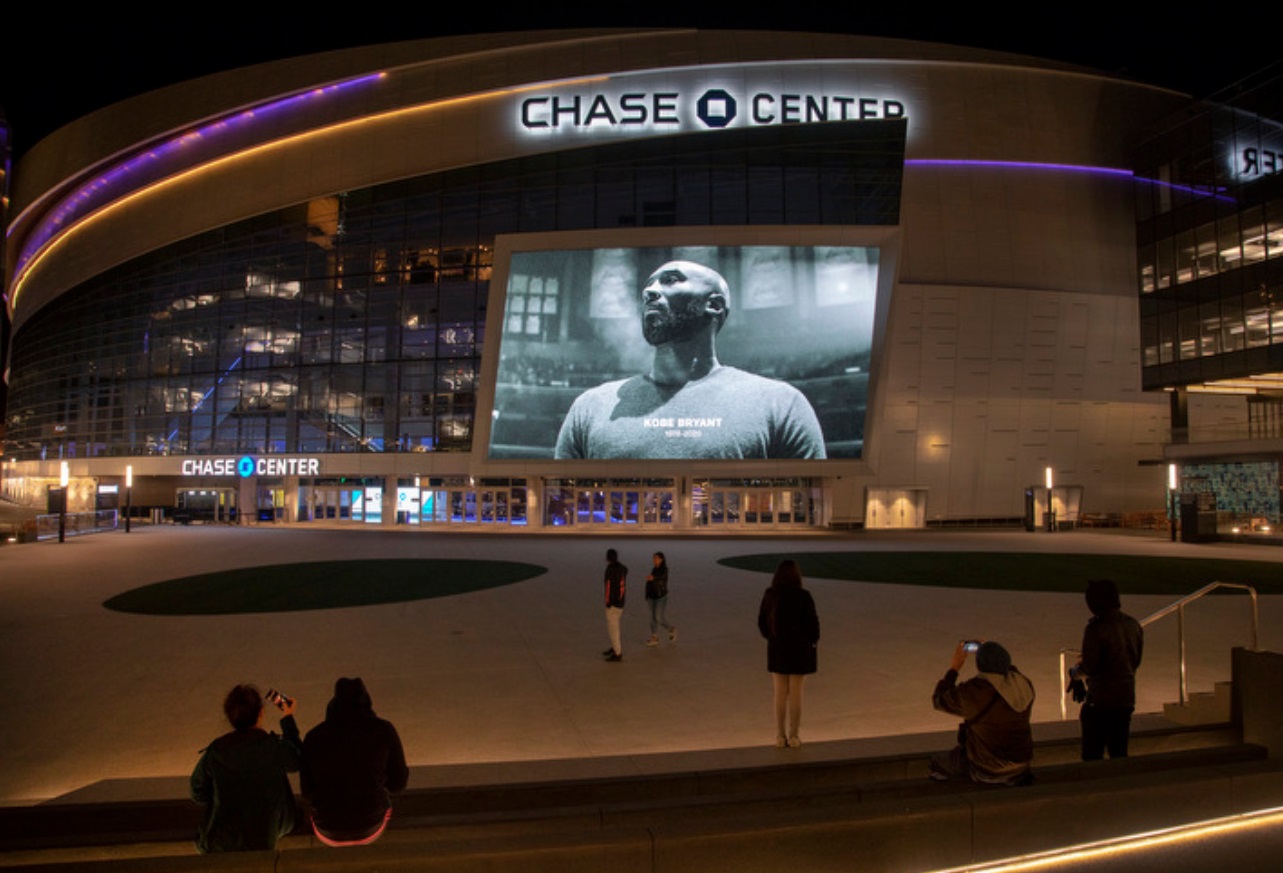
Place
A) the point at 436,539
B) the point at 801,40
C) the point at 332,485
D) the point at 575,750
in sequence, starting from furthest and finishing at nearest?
1. the point at 332,485
2. the point at 801,40
3. the point at 436,539
4. the point at 575,750

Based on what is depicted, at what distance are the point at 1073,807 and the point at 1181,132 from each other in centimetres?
4877

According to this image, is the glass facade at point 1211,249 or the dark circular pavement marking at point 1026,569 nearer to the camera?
the dark circular pavement marking at point 1026,569

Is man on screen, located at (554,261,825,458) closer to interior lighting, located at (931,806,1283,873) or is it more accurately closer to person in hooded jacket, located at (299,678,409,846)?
interior lighting, located at (931,806,1283,873)

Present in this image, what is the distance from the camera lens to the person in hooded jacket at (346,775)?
412cm

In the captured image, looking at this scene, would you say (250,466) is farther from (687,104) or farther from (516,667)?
(516,667)

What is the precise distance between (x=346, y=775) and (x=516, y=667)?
6396 millimetres

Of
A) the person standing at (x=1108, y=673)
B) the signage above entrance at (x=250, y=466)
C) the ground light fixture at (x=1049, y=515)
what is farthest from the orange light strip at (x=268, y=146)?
the person standing at (x=1108, y=673)

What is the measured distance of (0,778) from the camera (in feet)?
21.3

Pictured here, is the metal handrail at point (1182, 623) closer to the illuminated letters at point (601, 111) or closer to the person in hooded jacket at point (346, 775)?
the person in hooded jacket at point (346, 775)

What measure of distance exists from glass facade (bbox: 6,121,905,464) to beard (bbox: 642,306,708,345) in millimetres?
4874

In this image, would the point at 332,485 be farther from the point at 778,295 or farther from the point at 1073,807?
the point at 1073,807

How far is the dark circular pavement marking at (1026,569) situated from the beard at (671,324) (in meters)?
13.2

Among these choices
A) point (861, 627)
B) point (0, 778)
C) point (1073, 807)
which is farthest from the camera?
point (861, 627)

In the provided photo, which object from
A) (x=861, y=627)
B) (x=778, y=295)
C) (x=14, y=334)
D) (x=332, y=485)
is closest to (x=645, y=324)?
(x=778, y=295)
